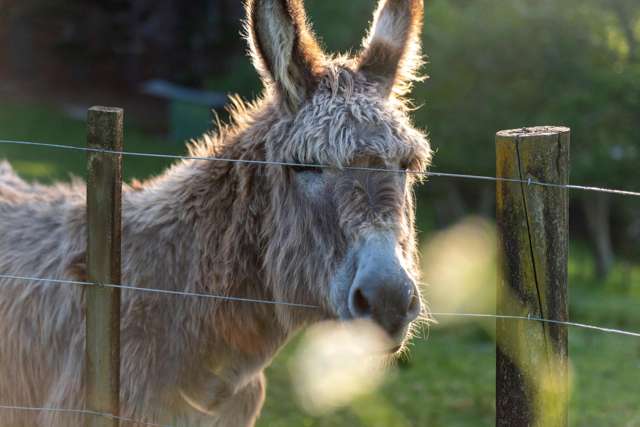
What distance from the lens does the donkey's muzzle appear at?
299 centimetres

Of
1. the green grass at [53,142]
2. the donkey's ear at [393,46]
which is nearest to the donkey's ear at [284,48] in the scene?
the donkey's ear at [393,46]

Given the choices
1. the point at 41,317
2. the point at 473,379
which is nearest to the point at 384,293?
the point at 41,317

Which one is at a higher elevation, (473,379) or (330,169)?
(330,169)

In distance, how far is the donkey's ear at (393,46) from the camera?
3754mm

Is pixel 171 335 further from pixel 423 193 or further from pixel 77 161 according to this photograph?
pixel 77 161

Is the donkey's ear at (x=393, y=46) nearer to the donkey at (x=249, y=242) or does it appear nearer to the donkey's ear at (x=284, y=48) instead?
the donkey at (x=249, y=242)

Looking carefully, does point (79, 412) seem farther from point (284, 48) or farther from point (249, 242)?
point (284, 48)

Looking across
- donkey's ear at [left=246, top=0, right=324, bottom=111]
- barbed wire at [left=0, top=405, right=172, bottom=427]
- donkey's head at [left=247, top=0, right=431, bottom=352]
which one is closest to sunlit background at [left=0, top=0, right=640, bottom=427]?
donkey's head at [left=247, top=0, right=431, bottom=352]

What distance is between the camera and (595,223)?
12781 mm

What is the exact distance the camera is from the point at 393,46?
12.5 ft

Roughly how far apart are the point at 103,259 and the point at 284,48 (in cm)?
108

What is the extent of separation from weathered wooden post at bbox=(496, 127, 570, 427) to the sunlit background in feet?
1.68

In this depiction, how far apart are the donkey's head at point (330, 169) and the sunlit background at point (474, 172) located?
10.1 inches

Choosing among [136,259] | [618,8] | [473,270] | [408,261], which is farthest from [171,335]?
[618,8]
